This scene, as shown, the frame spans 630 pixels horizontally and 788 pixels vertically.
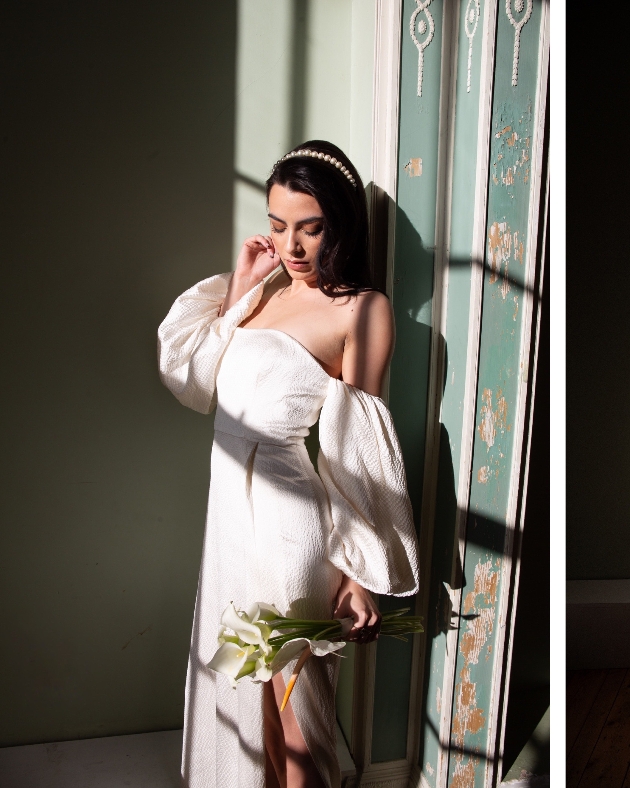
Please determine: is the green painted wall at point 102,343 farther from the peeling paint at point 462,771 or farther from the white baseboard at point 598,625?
the white baseboard at point 598,625

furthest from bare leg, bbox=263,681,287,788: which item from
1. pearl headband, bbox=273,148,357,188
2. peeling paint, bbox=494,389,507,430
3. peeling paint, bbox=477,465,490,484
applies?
pearl headband, bbox=273,148,357,188

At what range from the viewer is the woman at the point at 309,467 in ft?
4.73

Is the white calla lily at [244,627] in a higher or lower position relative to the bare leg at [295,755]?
higher

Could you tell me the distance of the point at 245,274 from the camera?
1675 mm

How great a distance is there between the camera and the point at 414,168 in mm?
1613

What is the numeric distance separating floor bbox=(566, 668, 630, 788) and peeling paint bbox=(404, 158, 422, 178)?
1.14m

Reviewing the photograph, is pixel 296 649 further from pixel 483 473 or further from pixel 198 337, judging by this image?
pixel 198 337

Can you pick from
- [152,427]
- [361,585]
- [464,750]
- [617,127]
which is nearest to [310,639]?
[361,585]

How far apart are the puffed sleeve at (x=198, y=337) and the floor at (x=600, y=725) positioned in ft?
3.33

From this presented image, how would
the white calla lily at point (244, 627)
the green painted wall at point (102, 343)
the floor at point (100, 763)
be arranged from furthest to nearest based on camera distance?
the floor at point (100, 763), the green painted wall at point (102, 343), the white calla lily at point (244, 627)

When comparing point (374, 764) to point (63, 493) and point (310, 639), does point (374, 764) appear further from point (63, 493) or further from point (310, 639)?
point (63, 493)

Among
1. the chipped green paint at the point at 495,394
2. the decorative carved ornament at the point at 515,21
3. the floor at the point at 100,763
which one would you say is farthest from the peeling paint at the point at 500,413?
the floor at the point at 100,763

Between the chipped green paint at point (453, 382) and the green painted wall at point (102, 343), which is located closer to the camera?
the chipped green paint at point (453, 382)

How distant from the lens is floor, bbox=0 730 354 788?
185 cm
